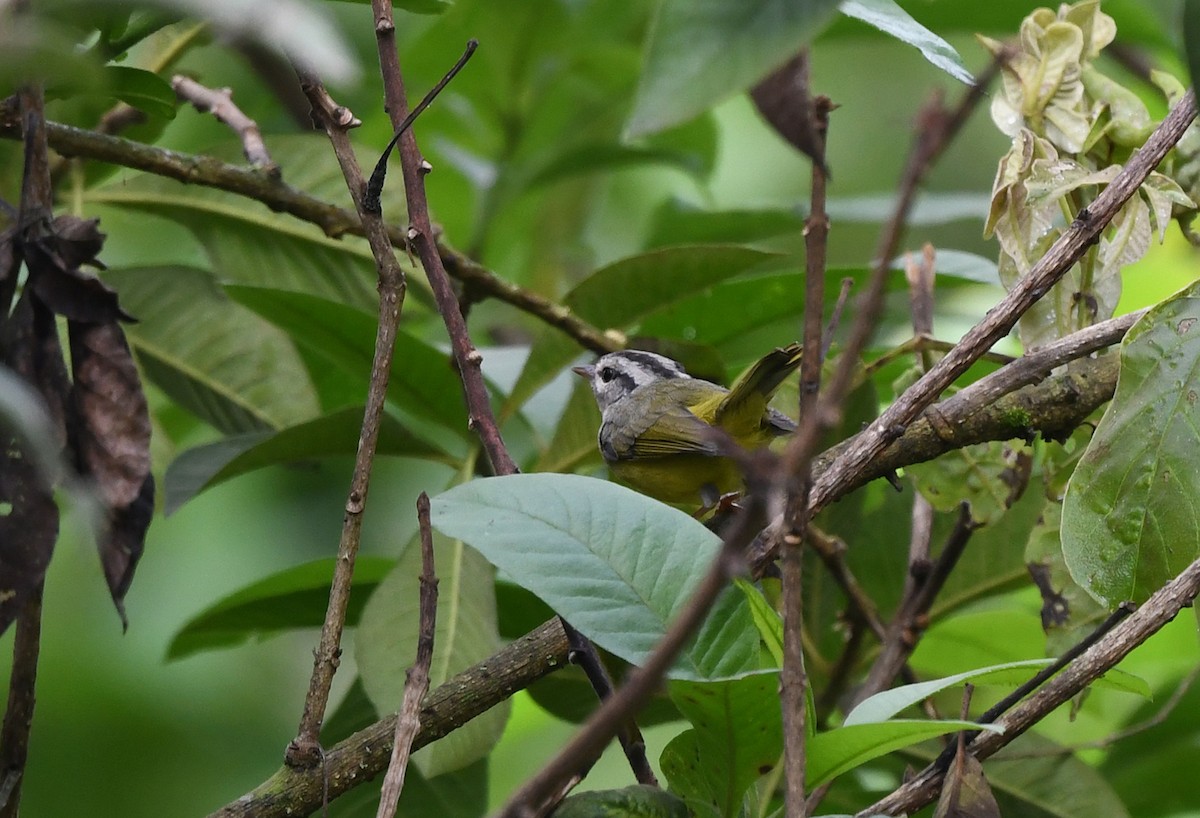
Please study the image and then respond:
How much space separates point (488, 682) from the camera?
139cm

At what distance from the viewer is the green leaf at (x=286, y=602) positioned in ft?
7.02

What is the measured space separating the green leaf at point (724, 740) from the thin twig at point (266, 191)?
37.2 inches

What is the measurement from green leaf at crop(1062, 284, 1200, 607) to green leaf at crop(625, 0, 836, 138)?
0.82m

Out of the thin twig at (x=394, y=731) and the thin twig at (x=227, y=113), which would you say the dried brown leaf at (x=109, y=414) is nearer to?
the thin twig at (x=394, y=731)

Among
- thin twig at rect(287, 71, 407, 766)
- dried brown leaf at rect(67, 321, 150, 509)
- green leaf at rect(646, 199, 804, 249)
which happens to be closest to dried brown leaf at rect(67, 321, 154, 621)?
dried brown leaf at rect(67, 321, 150, 509)

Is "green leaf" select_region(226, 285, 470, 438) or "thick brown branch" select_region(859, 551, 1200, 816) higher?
"green leaf" select_region(226, 285, 470, 438)

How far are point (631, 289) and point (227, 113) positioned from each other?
0.77 metres

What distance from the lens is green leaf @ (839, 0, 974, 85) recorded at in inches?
48.3

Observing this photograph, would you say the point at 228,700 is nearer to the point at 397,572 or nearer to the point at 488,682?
the point at 397,572

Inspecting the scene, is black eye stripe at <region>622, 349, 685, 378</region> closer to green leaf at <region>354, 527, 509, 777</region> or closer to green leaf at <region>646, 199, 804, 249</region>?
green leaf at <region>646, 199, 804, 249</region>

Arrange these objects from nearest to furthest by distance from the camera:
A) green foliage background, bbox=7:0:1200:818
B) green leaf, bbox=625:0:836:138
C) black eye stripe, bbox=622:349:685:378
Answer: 1. green leaf, bbox=625:0:836:138
2. green foliage background, bbox=7:0:1200:818
3. black eye stripe, bbox=622:349:685:378

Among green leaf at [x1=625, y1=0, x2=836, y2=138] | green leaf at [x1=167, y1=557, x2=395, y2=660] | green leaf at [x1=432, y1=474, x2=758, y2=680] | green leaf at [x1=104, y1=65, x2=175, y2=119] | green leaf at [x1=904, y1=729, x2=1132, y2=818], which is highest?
green leaf at [x1=104, y1=65, x2=175, y2=119]

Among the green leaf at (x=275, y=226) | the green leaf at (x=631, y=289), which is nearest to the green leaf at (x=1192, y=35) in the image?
the green leaf at (x=631, y=289)

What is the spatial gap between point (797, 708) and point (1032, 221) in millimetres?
935
